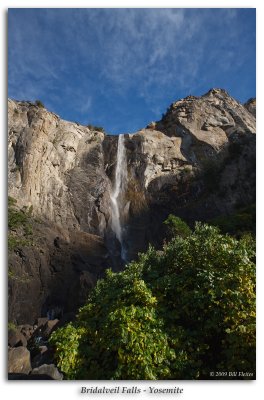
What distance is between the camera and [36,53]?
8.60m

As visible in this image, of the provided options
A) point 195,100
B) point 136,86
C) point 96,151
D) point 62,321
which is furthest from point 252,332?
point 195,100

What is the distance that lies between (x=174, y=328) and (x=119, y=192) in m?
24.7

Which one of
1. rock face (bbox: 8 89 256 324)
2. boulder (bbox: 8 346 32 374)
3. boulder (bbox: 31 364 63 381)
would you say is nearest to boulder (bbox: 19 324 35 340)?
rock face (bbox: 8 89 256 324)

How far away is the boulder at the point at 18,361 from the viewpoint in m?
7.21

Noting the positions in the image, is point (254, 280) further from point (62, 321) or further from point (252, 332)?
point (62, 321)

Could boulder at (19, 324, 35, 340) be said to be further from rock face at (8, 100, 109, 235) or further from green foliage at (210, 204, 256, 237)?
rock face at (8, 100, 109, 235)

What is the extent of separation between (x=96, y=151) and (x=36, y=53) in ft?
79.7

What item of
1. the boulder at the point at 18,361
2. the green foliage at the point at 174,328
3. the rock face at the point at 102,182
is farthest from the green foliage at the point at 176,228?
the green foliage at the point at 174,328

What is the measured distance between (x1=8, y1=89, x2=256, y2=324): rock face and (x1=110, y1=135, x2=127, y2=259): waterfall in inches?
15.7

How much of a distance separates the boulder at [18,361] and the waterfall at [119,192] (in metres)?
17.0

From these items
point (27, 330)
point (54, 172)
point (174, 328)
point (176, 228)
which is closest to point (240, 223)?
point (176, 228)

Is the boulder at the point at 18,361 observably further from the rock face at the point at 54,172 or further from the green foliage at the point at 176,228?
the rock face at the point at 54,172

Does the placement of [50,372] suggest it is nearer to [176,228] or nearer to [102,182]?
[176,228]

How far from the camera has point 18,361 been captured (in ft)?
26.1
